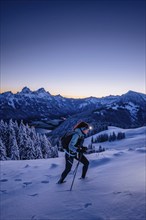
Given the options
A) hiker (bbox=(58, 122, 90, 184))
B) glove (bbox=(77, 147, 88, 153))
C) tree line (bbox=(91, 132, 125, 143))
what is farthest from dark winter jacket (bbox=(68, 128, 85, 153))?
tree line (bbox=(91, 132, 125, 143))

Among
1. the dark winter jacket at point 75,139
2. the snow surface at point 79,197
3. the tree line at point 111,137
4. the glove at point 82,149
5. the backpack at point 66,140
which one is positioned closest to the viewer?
the snow surface at point 79,197

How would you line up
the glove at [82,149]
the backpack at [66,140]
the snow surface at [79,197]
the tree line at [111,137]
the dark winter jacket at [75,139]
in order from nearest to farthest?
1. the snow surface at [79,197]
2. the dark winter jacket at [75,139]
3. the glove at [82,149]
4. the backpack at [66,140]
5. the tree line at [111,137]

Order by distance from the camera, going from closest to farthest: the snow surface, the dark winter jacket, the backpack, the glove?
the snow surface
the dark winter jacket
the glove
the backpack

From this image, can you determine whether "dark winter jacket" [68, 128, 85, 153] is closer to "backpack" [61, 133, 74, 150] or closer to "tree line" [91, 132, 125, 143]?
"backpack" [61, 133, 74, 150]

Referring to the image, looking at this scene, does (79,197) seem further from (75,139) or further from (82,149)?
(75,139)

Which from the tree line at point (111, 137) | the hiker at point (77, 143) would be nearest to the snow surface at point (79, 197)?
the hiker at point (77, 143)

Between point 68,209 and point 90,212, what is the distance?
625 millimetres

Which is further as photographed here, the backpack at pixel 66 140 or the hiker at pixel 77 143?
the backpack at pixel 66 140

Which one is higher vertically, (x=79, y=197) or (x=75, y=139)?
(x=75, y=139)

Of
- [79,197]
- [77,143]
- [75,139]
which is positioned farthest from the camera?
[77,143]

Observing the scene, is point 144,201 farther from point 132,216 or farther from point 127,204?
point 132,216

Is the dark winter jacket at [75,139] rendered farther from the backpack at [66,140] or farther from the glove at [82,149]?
the backpack at [66,140]

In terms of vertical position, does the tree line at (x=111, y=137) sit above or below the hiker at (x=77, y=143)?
below

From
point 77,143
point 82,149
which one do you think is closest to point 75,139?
point 77,143
